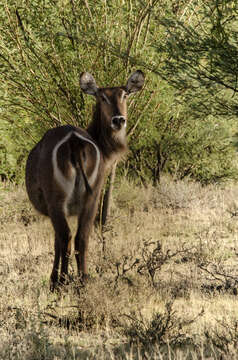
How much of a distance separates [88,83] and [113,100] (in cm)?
56

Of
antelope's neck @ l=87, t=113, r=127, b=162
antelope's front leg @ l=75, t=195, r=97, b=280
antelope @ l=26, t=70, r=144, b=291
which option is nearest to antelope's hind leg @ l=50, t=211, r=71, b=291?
antelope @ l=26, t=70, r=144, b=291

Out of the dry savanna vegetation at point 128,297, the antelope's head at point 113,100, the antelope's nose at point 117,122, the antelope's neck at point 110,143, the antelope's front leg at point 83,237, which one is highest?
the antelope's head at point 113,100

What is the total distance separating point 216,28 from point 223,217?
684 centimetres

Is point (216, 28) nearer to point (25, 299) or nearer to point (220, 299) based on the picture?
point (220, 299)

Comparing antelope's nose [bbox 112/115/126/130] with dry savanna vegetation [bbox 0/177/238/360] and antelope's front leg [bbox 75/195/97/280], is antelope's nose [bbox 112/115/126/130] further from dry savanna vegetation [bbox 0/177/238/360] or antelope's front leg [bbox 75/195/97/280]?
dry savanna vegetation [bbox 0/177/238/360]

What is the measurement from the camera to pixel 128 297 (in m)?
6.04

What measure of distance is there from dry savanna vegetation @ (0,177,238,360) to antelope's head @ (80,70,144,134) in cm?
148

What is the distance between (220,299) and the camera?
20.8 feet

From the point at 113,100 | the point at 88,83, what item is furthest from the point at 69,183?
the point at 88,83

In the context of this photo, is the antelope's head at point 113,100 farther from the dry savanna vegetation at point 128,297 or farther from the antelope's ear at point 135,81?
the dry savanna vegetation at point 128,297

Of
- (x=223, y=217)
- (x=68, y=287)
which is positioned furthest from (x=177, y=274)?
(x=223, y=217)

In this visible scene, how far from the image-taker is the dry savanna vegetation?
4.71m

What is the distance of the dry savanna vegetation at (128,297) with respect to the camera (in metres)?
4.71

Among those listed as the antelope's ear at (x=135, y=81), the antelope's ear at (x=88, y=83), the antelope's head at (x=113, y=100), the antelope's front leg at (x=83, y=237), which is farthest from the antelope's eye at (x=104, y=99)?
the antelope's front leg at (x=83, y=237)
